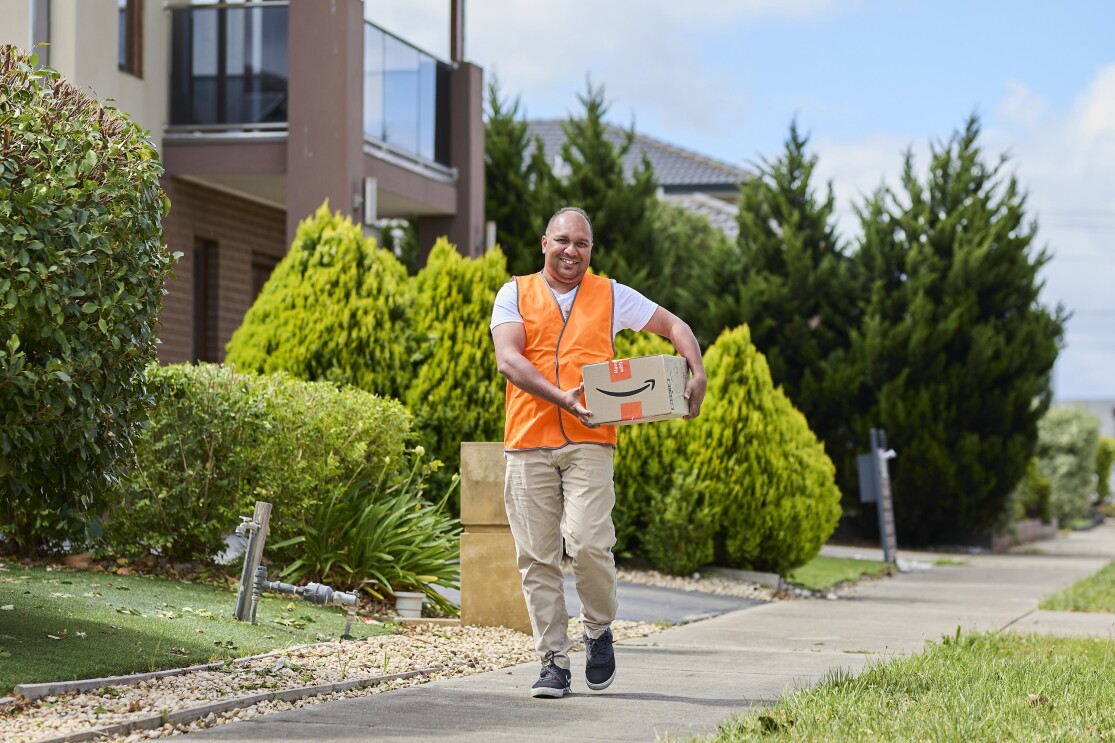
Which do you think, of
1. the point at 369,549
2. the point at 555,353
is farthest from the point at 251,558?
the point at 555,353

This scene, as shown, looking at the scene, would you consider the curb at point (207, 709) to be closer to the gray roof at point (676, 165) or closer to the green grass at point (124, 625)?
the green grass at point (124, 625)

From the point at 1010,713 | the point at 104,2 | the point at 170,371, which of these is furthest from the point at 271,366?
the point at 1010,713

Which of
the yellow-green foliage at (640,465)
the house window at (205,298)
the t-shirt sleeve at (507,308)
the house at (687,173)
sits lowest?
the yellow-green foliage at (640,465)

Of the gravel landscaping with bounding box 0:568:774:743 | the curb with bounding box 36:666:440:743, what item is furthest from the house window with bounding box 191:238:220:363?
the curb with bounding box 36:666:440:743

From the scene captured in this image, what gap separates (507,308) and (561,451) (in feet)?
2.13

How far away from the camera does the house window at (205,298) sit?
17.2 metres

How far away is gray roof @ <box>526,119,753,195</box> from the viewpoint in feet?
116

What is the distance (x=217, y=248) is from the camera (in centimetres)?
1723

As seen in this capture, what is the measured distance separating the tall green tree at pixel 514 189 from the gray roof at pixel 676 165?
12086 mm

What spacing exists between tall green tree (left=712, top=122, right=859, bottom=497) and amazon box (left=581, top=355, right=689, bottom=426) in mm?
14723

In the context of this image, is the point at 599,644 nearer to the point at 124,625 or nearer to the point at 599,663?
the point at 599,663

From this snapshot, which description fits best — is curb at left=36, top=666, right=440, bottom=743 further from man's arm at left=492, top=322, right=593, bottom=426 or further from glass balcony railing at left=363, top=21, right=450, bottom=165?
glass balcony railing at left=363, top=21, right=450, bottom=165

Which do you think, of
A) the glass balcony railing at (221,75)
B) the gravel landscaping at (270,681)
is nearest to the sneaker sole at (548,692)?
the gravel landscaping at (270,681)

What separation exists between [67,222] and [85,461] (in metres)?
1.02
